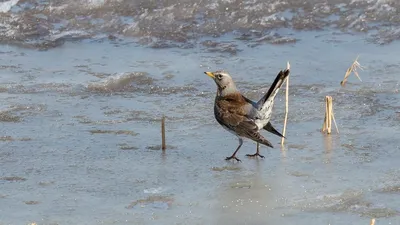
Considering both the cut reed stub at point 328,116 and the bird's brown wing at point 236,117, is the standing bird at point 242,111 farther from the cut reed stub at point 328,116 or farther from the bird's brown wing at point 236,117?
the cut reed stub at point 328,116

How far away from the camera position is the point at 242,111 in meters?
7.27

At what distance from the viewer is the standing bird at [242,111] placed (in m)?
6.88

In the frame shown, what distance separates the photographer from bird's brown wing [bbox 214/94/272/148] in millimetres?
6918

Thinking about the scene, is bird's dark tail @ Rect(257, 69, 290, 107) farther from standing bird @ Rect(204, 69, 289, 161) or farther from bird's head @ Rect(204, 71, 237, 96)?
bird's head @ Rect(204, 71, 237, 96)

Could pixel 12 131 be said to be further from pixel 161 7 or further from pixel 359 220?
pixel 161 7

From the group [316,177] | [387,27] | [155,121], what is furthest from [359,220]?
[387,27]

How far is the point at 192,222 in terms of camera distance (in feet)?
18.5

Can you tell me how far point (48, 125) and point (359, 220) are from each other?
11.0 ft

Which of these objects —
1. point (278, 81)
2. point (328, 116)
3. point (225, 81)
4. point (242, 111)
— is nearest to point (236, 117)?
point (242, 111)

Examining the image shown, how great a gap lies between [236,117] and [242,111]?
142 mm

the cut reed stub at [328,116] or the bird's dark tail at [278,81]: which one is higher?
the bird's dark tail at [278,81]

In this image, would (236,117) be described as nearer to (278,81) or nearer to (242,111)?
(242,111)

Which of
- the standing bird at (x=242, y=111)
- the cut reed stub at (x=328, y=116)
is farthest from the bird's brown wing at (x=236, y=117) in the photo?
the cut reed stub at (x=328, y=116)

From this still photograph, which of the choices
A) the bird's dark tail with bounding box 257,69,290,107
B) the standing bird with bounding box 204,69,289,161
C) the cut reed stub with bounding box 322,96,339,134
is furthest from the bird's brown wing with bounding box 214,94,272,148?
the cut reed stub with bounding box 322,96,339,134
